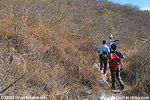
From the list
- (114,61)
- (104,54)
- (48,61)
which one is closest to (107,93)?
(114,61)

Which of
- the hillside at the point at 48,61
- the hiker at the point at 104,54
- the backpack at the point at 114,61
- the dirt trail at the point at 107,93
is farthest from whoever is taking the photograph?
the hiker at the point at 104,54

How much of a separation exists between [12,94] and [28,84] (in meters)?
0.44

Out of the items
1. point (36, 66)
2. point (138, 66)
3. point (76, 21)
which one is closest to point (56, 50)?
point (36, 66)

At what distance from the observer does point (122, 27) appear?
9148 millimetres

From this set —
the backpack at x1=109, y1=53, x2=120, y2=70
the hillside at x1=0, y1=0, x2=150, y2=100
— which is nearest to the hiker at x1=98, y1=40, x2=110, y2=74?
the hillside at x1=0, y1=0, x2=150, y2=100

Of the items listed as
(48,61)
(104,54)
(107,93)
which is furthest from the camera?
(104,54)

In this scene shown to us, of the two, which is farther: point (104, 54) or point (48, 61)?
point (104, 54)

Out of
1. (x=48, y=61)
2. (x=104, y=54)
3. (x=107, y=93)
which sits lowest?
(x=107, y=93)

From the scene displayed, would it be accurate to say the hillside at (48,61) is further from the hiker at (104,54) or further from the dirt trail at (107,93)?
the hiker at (104,54)

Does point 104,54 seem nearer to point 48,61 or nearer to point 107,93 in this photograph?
point 107,93

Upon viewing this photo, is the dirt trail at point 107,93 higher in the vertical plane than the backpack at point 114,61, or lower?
lower

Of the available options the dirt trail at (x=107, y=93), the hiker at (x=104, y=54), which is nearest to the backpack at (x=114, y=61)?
the dirt trail at (x=107, y=93)

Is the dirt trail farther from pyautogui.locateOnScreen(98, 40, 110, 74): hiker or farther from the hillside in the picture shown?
pyautogui.locateOnScreen(98, 40, 110, 74): hiker

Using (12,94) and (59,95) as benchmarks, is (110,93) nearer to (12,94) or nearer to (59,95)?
(59,95)
